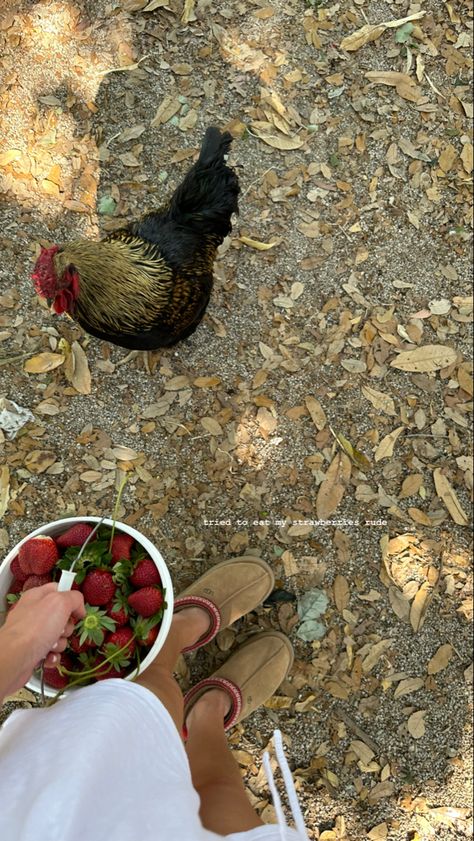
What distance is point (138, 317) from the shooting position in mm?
1972

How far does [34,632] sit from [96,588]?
35 cm

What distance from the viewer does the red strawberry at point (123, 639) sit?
1509mm

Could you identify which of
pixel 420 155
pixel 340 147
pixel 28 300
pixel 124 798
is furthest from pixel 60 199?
pixel 124 798

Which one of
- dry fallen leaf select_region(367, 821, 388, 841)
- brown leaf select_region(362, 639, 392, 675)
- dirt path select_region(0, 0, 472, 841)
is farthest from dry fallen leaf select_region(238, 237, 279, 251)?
dry fallen leaf select_region(367, 821, 388, 841)

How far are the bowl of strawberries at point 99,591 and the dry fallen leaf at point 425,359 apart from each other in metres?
1.41

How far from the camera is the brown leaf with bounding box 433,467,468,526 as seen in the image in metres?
2.40

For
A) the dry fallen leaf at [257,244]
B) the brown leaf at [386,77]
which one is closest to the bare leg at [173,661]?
the dry fallen leaf at [257,244]

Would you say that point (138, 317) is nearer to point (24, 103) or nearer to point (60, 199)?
point (60, 199)

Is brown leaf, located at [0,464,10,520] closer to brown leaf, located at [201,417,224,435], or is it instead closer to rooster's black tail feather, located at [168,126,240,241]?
brown leaf, located at [201,417,224,435]

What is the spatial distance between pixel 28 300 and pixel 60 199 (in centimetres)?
45

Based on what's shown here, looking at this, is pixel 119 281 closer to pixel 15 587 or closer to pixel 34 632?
pixel 15 587

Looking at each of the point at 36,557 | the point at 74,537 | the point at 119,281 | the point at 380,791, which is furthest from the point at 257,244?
the point at 380,791

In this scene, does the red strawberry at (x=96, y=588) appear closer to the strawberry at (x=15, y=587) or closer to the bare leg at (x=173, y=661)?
the strawberry at (x=15, y=587)

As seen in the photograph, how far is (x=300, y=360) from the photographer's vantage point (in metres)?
2.41
